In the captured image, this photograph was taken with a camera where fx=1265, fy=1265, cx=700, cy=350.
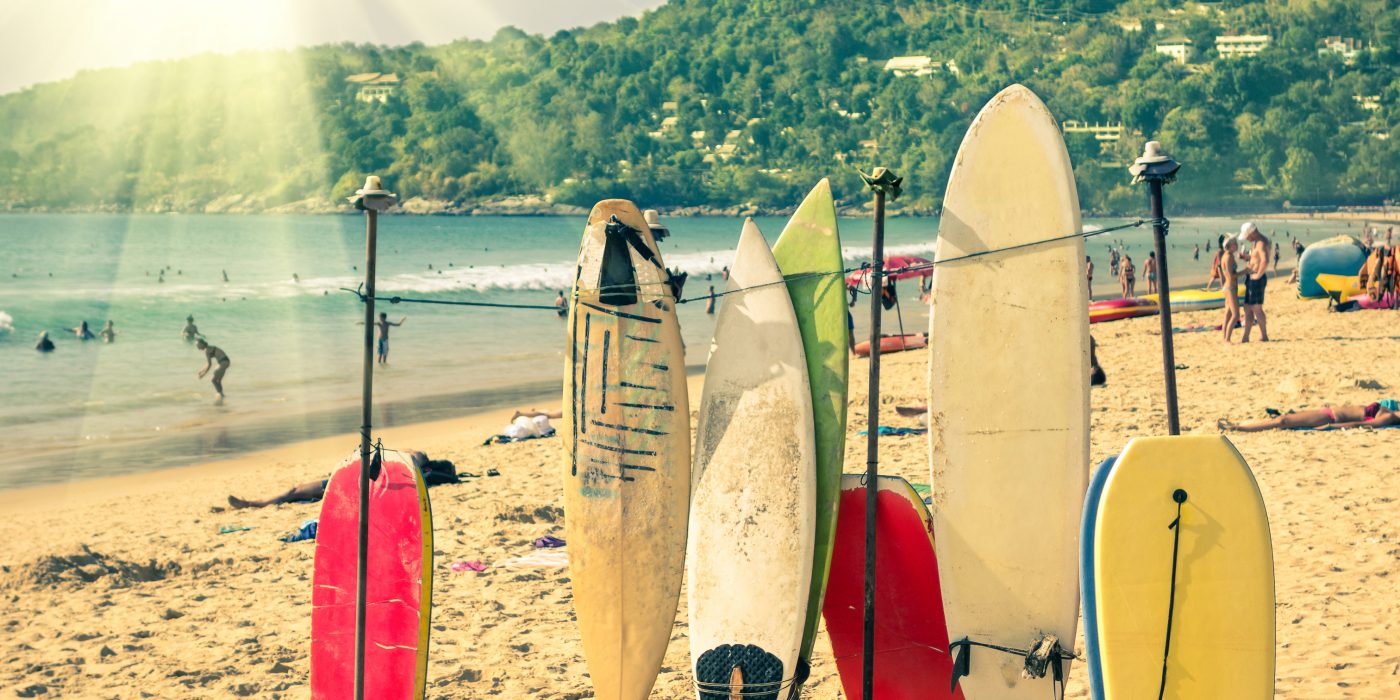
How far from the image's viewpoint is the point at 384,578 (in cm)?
496

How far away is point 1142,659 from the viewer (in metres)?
4.33

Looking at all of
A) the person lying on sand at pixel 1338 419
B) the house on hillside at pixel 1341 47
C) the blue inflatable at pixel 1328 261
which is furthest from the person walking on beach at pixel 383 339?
the house on hillside at pixel 1341 47

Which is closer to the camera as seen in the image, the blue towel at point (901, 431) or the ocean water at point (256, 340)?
the blue towel at point (901, 431)

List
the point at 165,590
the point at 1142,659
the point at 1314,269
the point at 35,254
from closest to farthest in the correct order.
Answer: the point at 1142,659 → the point at 165,590 → the point at 1314,269 → the point at 35,254

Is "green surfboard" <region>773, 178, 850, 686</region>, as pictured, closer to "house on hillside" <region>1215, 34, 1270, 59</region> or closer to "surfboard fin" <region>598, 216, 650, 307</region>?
"surfboard fin" <region>598, 216, 650, 307</region>

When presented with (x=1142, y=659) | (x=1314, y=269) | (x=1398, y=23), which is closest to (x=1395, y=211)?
(x=1398, y=23)

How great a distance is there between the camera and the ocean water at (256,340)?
15852mm

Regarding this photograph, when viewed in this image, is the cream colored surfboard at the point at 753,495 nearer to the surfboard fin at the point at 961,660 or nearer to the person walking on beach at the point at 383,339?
the surfboard fin at the point at 961,660

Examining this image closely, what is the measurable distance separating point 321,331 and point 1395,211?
294 ft

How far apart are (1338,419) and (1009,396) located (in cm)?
598

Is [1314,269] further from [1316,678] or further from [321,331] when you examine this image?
[321,331]

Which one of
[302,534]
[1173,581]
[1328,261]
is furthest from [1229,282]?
[1173,581]

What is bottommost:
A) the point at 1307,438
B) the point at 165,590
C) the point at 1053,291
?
the point at 165,590

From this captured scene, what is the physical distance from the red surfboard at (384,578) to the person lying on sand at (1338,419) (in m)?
7.10
